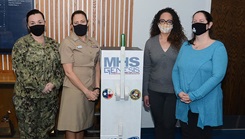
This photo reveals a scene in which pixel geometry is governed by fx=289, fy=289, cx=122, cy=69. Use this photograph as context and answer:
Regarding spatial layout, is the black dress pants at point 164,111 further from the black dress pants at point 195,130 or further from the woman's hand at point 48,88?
the woman's hand at point 48,88

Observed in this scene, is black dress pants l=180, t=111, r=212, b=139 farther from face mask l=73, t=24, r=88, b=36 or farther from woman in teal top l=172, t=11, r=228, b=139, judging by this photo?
face mask l=73, t=24, r=88, b=36

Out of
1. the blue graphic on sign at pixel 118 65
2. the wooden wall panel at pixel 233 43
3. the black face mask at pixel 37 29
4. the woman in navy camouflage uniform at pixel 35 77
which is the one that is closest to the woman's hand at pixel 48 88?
the woman in navy camouflage uniform at pixel 35 77

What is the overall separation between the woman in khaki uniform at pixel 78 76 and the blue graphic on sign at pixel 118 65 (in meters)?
0.30

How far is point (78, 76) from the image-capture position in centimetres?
298

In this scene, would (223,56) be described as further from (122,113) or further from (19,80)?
(19,80)

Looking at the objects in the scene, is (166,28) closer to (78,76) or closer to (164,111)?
(164,111)

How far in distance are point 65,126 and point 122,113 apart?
648mm

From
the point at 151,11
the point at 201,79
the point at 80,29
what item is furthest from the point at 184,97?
the point at 151,11

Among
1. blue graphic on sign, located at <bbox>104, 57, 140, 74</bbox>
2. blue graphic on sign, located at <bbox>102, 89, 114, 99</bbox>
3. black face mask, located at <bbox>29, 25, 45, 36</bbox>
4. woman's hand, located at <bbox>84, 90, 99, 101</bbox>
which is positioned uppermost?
black face mask, located at <bbox>29, 25, 45, 36</bbox>

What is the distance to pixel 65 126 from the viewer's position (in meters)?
3.05

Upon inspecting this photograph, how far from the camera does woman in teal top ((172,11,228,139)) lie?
2.47m

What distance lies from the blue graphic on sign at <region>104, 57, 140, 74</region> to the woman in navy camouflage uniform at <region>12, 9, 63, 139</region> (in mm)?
603

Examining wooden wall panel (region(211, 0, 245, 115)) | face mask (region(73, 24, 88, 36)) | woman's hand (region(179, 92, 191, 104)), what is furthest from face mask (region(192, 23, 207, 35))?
wooden wall panel (region(211, 0, 245, 115))

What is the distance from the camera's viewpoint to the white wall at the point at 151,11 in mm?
4000
